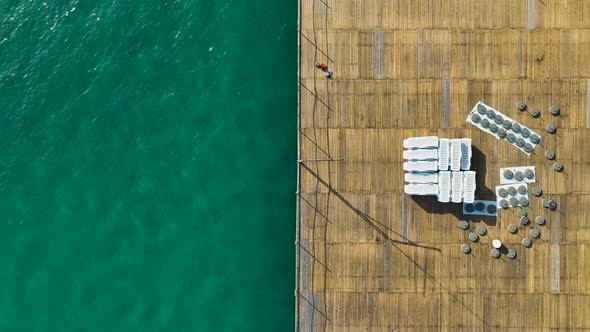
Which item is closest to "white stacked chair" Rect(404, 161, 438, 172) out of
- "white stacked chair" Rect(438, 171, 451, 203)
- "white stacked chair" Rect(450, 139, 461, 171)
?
"white stacked chair" Rect(438, 171, 451, 203)

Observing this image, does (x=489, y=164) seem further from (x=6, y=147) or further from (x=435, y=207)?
(x=6, y=147)

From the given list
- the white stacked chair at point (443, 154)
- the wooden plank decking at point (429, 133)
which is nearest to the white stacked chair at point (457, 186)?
the white stacked chair at point (443, 154)

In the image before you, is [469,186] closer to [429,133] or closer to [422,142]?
[422,142]

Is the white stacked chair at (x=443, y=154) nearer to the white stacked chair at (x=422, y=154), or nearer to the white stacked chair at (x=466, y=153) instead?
the white stacked chair at (x=422, y=154)

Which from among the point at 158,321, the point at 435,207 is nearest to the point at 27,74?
the point at 158,321

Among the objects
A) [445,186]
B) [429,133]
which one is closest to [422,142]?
[429,133]

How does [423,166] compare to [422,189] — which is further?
[422,189]

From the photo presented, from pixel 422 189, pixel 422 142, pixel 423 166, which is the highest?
pixel 422 142
